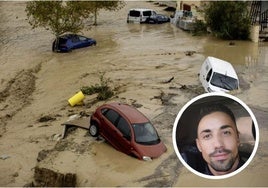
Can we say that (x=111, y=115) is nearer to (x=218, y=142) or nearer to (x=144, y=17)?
(x=218, y=142)

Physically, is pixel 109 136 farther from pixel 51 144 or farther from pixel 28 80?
pixel 28 80

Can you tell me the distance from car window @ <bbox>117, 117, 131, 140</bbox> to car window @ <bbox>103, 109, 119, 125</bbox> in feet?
0.62

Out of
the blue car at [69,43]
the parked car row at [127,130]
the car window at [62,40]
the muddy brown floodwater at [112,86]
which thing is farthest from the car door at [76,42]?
the parked car row at [127,130]

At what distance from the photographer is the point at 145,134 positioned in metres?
10.6

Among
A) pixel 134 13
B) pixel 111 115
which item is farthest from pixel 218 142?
pixel 134 13

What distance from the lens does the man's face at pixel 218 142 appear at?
9.29 feet

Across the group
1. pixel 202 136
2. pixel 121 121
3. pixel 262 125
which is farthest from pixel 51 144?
pixel 202 136

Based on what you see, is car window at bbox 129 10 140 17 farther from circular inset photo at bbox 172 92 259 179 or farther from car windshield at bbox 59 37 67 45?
circular inset photo at bbox 172 92 259 179

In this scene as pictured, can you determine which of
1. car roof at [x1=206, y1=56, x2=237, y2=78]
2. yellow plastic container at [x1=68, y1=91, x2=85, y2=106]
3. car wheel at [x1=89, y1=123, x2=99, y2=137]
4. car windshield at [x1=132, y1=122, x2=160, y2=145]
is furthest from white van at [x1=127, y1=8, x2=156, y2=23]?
car windshield at [x1=132, y1=122, x2=160, y2=145]

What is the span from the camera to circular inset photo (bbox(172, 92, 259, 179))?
283cm

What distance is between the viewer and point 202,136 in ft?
9.32

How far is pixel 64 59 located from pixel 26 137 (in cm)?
1130

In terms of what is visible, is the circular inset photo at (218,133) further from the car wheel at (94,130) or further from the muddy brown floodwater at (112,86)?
the car wheel at (94,130)

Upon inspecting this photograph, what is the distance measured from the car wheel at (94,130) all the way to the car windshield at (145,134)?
1337 millimetres
